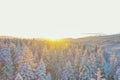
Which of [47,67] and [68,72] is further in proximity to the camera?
[47,67]

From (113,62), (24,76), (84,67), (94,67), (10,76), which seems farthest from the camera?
(113,62)

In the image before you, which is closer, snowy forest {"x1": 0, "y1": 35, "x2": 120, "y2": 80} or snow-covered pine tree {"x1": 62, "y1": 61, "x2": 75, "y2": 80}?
snowy forest {"x1": 0, "y1": 35, "x2": 120, "y2": 80}

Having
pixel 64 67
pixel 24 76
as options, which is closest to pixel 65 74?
pixel 64 67

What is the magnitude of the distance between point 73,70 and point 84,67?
16.8 feet

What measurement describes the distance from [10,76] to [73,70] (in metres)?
23.3

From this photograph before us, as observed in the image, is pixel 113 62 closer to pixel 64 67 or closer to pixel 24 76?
pixel 64 67

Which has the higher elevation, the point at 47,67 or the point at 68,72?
the point at 47,67

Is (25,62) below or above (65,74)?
above

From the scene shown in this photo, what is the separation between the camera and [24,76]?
7512 centimetres

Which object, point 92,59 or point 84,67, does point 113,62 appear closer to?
point 92,59

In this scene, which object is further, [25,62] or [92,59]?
[92,59]

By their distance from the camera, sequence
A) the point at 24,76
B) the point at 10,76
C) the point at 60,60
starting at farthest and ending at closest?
the point at 60,60
the point at 10,76
the point at 24,76

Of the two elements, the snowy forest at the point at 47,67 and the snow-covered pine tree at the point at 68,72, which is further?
the snow-covered pine tree at the point at 68,72

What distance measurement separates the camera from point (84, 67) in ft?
315
